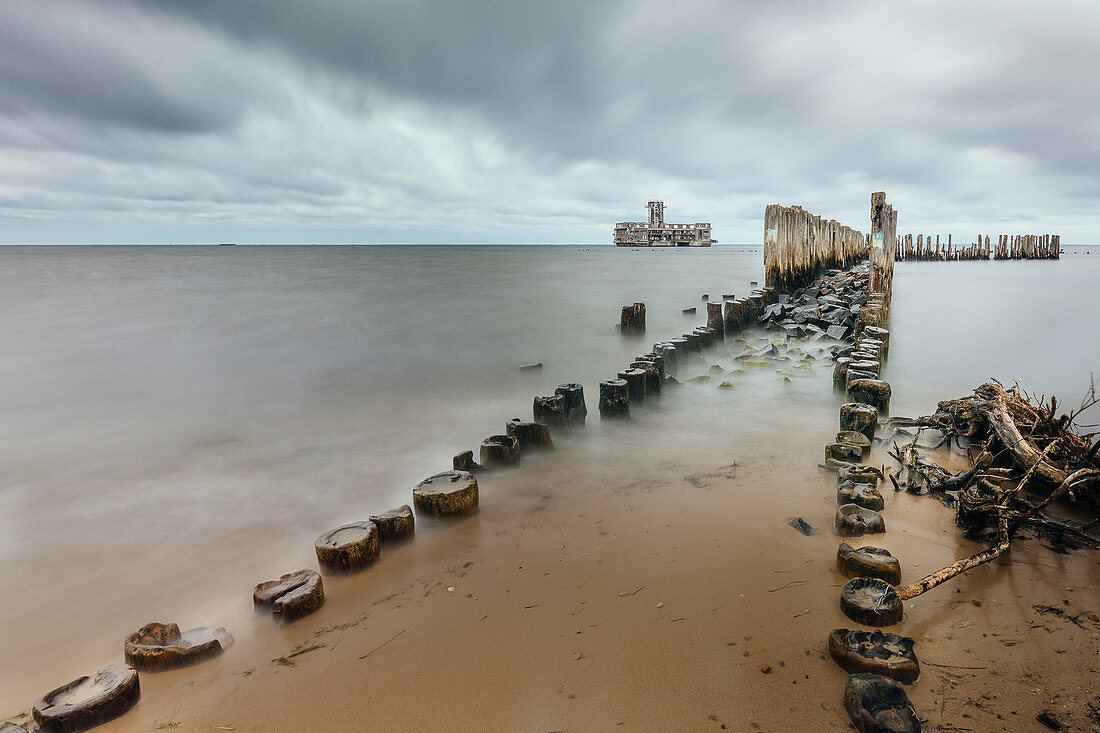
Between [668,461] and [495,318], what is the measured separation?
951 cm

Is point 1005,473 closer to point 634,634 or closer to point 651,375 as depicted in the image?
point 634,634

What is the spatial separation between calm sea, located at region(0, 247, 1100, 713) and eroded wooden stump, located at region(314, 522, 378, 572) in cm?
40

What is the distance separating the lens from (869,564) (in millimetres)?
2256

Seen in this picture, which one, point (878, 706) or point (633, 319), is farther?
point (633, 319)

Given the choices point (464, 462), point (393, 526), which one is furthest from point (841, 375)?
point (393, 526)

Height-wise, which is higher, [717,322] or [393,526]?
[717,322]

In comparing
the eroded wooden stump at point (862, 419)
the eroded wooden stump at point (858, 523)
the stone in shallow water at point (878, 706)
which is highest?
the eroded wooden stump at point (862, 419)

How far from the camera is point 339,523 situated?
3.47 meters

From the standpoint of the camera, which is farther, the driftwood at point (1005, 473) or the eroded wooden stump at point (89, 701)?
the driftwood at point (1005, 473)

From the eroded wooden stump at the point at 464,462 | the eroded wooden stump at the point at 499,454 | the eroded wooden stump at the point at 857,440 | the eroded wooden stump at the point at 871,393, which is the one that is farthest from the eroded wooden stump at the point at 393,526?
the eroded wooden stump at the point at 871,393

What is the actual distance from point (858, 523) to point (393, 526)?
100 inches

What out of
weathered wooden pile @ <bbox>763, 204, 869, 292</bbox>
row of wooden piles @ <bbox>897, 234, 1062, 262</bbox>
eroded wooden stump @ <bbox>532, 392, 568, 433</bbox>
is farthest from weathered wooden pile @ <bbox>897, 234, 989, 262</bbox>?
eroded wooden stump @ <bbox>532, 392, 568, 433</bbox>

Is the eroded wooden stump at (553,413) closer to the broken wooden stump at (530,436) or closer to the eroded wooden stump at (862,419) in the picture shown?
the broken wooden stump at (530,436)

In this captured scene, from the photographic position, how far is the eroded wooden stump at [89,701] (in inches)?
68.6
